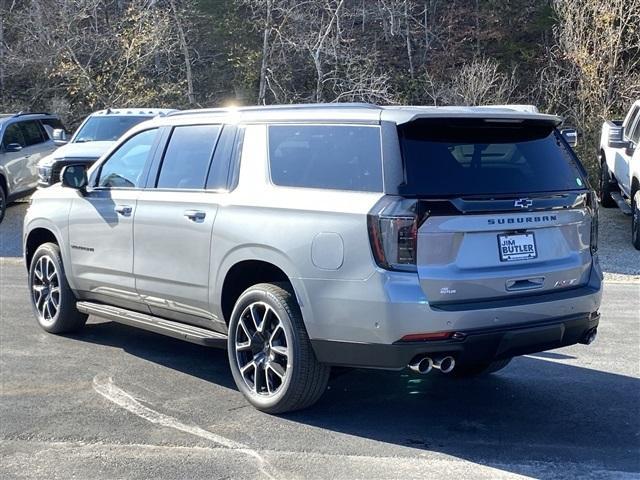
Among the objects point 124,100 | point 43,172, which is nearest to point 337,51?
point 124,100

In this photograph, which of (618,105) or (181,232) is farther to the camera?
(618,105)

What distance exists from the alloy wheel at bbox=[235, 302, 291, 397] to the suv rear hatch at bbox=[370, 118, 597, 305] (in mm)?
1036

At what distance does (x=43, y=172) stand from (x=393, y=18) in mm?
13332

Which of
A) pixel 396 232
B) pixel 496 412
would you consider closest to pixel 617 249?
pixel 496 412

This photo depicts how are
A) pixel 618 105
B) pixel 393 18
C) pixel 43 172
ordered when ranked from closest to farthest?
pixel 43 172, pixel 618 105, pixel 393 18

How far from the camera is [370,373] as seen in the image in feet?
21.1

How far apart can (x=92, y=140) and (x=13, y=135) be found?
2213mm

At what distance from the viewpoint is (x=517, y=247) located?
4941 millimetres

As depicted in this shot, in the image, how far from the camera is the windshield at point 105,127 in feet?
47.9

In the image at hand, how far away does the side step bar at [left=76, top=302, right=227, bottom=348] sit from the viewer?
19.1 ft

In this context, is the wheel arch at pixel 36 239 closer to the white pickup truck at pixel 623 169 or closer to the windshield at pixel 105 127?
the windshield at pixel 105 127

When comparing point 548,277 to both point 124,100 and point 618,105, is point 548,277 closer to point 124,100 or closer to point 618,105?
point 618,105

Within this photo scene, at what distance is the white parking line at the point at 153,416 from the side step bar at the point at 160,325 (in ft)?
1.63

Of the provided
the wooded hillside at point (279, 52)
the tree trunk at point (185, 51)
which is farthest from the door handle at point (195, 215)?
the tree trunk at point (185, 51)
